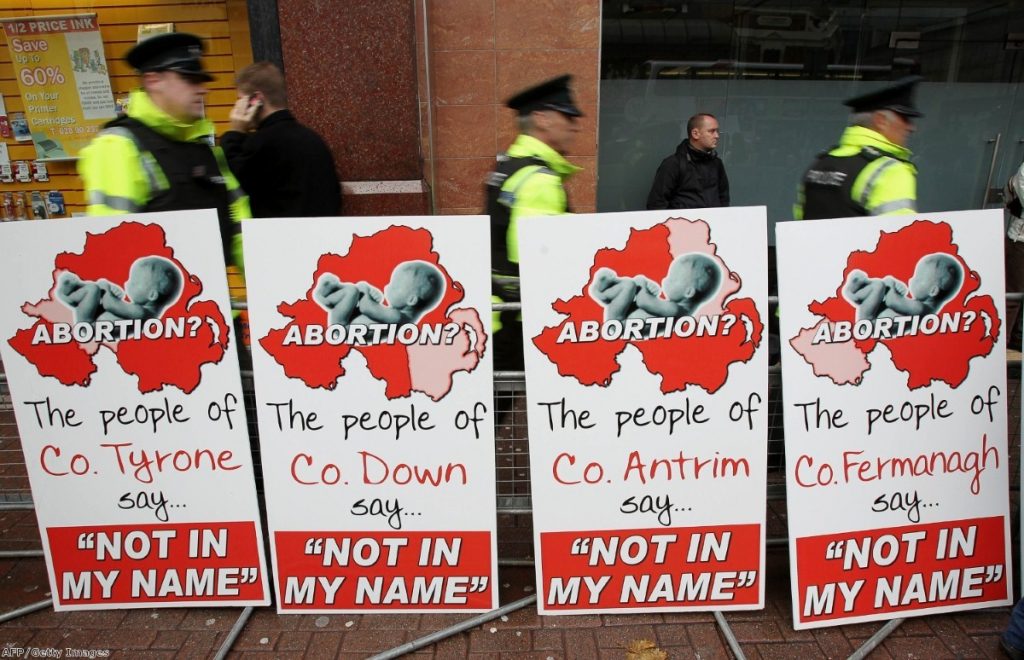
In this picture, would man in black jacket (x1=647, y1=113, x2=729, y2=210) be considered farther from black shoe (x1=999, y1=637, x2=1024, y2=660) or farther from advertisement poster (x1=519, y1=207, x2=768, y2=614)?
black shoe (x1=999, y1=637, x2=1024, y2=660)

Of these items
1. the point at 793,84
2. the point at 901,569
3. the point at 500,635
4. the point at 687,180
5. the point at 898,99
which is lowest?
the point at 500,635

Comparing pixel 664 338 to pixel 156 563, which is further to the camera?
pixel 156 563

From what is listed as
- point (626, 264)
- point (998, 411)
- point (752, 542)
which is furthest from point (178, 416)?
point (998, 411)

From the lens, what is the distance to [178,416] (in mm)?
2451

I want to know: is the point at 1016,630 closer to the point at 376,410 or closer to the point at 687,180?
the point at 376,410

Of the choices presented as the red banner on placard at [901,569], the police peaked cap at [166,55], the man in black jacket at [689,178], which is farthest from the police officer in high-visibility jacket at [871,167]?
the police peaked cap at [166,55]

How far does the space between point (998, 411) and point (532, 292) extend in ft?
6.09

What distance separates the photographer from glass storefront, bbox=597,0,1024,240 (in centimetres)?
620

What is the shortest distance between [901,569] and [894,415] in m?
0.63

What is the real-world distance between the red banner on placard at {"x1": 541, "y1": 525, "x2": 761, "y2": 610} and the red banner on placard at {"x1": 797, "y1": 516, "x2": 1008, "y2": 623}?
21cm

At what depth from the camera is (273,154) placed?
3.39 m

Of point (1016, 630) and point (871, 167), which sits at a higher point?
point (871, 167)

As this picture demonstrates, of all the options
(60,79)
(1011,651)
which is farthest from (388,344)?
(60,79)

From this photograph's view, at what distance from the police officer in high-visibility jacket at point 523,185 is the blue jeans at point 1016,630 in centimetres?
208
